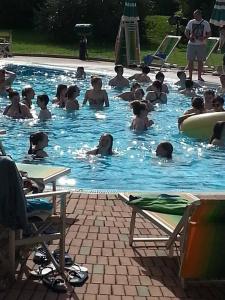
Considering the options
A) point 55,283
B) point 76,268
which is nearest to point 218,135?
point 76,268

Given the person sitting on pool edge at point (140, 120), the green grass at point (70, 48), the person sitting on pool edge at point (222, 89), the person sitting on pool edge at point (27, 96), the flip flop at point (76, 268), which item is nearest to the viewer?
the flip flop at point (76, 268)

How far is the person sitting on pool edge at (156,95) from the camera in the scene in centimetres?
1338

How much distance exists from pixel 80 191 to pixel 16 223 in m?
2.67

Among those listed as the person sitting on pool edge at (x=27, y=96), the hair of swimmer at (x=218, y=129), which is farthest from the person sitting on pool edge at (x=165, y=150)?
the person sitting on pool edge at (x=27, y=96)

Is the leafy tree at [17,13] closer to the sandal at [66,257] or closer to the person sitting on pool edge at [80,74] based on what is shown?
the person sitting on pool edge at [80,74]

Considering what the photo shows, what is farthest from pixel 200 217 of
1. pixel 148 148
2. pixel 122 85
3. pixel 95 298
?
pixel 122 85

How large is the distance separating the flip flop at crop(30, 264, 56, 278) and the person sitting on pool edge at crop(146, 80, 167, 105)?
9.11 metres

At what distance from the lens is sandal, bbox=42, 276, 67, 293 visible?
4207 millimetres

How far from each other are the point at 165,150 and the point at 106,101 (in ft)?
14.5

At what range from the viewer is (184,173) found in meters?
8.43

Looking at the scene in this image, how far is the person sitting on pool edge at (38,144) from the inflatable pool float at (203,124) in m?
2.83

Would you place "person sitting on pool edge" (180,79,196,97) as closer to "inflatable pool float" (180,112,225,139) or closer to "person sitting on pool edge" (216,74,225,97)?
"person sitting on pool edge" (216,74,225,97)

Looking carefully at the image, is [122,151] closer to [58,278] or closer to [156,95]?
[156,95]

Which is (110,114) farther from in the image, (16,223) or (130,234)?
(16,223)
